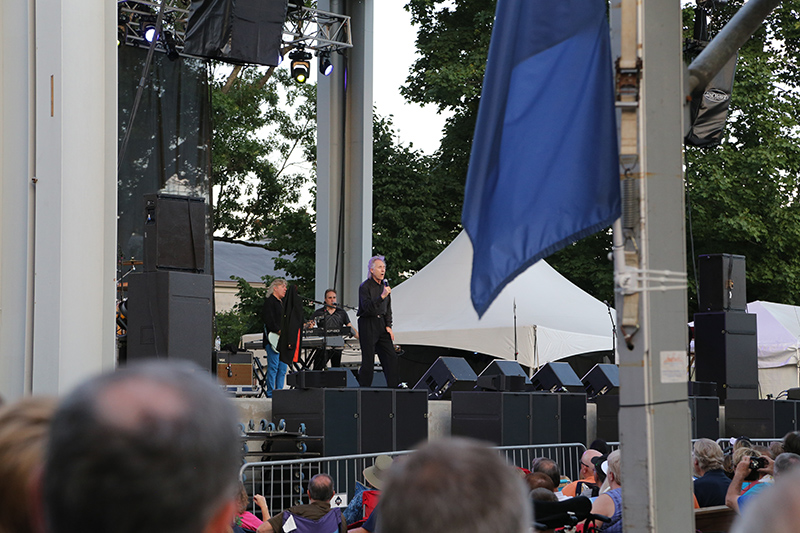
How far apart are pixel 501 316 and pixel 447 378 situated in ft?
21.4

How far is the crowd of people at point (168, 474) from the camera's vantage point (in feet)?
4.11

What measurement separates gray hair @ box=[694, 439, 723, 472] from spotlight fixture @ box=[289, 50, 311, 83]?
13381mm

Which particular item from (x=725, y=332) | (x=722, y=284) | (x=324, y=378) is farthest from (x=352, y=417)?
(x=722, y=284)

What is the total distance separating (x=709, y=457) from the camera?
7625 mm

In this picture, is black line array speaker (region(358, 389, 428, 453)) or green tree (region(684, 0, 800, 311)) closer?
black line array speaker (region(358, 389, 428, 453))

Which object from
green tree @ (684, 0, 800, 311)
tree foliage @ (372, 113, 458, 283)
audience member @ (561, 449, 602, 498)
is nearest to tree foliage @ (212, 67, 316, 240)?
tree foliage @ (372, 113, 458, 283)

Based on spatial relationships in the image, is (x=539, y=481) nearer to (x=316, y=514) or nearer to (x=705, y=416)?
(x=316, y=514)

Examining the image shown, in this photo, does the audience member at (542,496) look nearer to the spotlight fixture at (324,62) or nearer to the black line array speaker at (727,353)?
the black line array speaker at (727,353)

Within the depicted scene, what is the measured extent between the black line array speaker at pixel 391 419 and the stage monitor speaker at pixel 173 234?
98.4 inches

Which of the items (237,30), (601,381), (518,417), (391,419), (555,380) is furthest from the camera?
(237,30)

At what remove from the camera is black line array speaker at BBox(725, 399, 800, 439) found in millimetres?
14227

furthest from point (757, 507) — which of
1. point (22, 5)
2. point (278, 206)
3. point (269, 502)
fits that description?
point (278, 206)

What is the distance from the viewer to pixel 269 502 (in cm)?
962

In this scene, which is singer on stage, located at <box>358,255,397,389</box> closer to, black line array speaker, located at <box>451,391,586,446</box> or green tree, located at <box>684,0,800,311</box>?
black line array speaker, located at <box>451,391,586,446</box>
